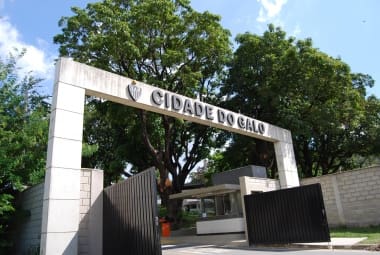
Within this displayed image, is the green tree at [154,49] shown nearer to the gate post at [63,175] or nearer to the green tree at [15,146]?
the green tree at [15,146]

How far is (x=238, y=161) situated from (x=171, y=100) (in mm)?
15957

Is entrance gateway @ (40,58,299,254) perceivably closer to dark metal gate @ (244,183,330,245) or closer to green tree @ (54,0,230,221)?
dark metal gate @ (244,183,330,245)

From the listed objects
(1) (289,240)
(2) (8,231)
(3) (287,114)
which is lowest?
(1) (289,240)

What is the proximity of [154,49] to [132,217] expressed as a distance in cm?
1485

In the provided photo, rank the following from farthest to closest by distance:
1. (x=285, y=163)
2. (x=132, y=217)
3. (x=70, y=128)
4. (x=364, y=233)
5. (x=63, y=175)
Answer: (x=285, y=163) < (x=364, y=233) < (x=70, y=128) < (x=63, y=175) < (x=132, y=217)

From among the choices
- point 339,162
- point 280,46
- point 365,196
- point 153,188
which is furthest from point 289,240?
point 339,162

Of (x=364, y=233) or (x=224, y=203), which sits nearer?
(x=364, y=233)

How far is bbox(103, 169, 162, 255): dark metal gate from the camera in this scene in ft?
21.2

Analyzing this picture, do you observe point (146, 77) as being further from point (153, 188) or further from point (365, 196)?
point (153, 188)

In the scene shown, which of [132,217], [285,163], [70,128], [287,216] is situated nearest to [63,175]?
[70,128]

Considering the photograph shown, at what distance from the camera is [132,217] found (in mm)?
7375

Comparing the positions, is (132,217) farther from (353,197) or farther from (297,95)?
(297,95)

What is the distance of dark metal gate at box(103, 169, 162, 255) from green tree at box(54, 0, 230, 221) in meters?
11.9

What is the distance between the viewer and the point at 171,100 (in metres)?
11.7
